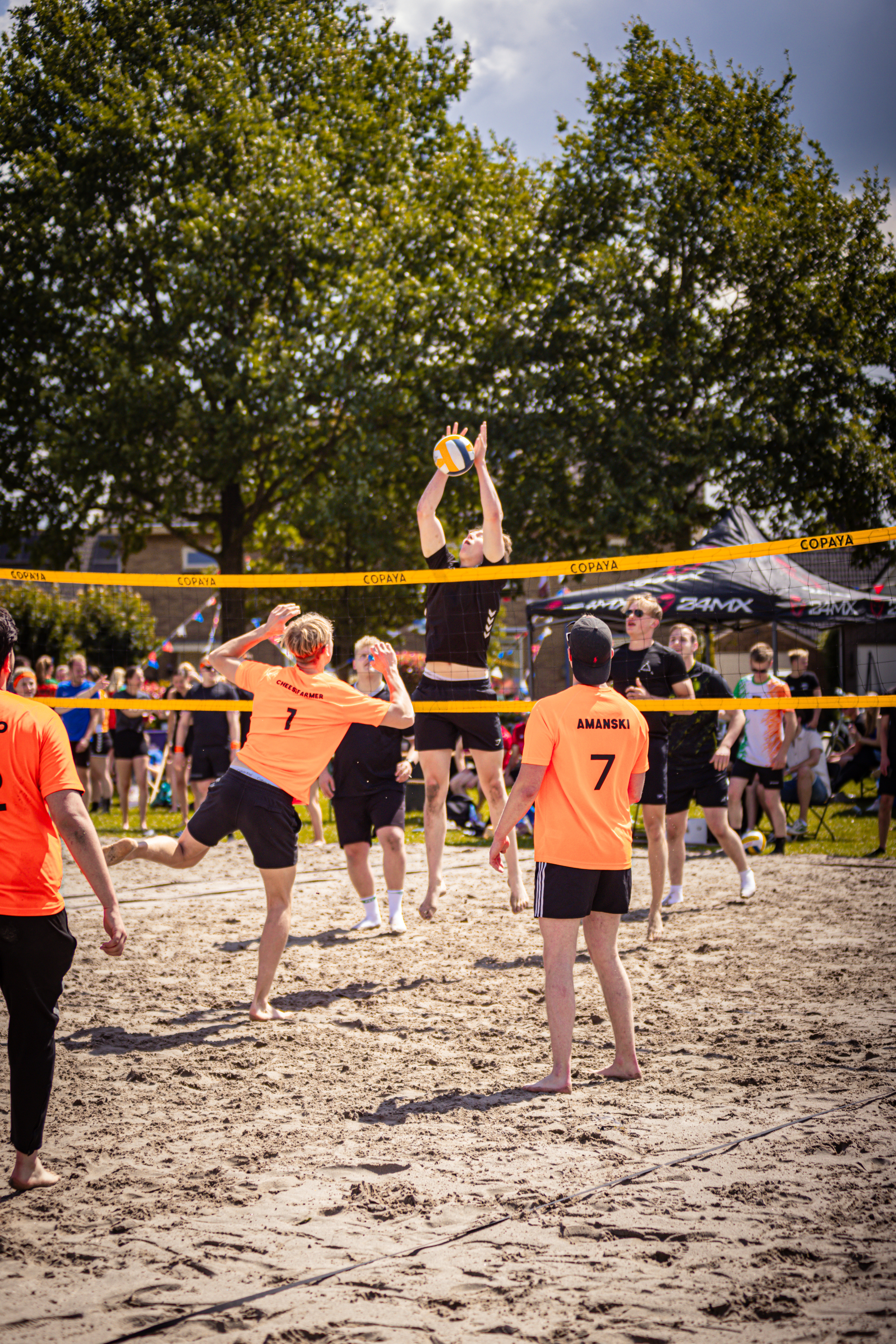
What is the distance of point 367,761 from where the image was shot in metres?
6.91

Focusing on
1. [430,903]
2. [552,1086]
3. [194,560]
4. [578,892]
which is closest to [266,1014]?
[430,903]

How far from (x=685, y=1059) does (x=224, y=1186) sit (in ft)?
6.93

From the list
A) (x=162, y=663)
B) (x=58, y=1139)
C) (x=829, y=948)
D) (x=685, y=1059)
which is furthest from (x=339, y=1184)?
(x=162, y=663)

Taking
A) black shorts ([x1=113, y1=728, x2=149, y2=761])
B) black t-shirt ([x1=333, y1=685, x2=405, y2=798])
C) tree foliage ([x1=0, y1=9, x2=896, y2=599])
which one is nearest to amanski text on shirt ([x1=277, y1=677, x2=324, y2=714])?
black t-shirt ([x1=333, y1=685, x2=405, y2=798])

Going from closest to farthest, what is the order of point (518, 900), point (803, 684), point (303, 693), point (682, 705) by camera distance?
point (303, 693) → point (518, 900) → point (682, 705) → point (803, 684)

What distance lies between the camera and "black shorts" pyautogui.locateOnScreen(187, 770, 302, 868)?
16.0 feet

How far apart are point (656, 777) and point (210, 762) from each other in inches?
245

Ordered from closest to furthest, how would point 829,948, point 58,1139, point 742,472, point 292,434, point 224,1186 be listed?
point 224,1186 < point 58,1139 < point 829,948 < point 292,434 < point 742,472

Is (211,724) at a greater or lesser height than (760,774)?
greater

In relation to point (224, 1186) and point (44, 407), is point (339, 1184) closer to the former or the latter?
point (224, 1186)

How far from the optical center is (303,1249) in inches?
111

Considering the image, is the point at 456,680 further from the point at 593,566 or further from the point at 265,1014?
the point at 265,1014

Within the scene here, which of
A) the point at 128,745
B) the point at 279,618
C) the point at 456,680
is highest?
the point at 279,618

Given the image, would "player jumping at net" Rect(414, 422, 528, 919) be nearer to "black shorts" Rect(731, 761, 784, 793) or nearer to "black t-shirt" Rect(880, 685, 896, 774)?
"black shorts" Rect(731, 761, 784, 793)
